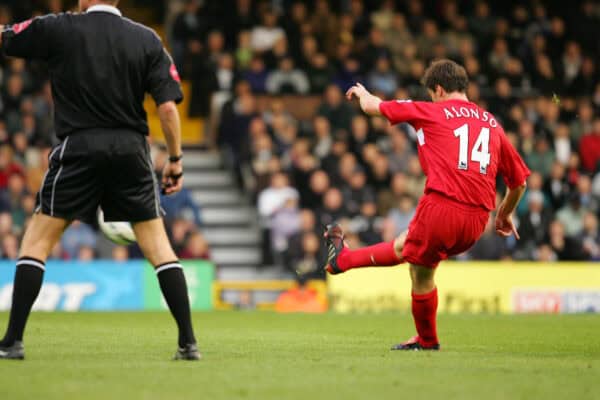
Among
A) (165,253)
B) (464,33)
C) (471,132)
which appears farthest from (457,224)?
(464,33)

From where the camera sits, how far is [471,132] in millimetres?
8844

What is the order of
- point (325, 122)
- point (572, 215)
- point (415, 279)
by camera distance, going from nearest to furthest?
point (415, 279)
point (325, 122)
point (572, 215)

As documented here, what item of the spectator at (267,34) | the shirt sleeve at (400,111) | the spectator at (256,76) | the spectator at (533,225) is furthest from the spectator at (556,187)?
the shirt sleeve at (400,111)

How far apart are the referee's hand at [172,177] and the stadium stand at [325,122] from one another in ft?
31.0

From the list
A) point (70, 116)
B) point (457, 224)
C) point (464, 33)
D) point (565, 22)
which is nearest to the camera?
point (70, 116)

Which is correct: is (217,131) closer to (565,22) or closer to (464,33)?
(464,33)

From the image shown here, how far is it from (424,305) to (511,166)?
1228 millimetres

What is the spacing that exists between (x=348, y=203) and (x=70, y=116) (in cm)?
1182

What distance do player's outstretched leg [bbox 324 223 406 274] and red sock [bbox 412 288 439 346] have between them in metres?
0.34

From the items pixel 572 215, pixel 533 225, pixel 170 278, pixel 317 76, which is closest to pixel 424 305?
pixel 170 278

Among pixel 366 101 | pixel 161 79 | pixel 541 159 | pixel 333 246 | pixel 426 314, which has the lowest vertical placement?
pixel 541 159

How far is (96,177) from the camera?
757cm

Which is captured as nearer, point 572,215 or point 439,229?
point 439,229

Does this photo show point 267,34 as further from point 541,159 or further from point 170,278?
point 170,278
